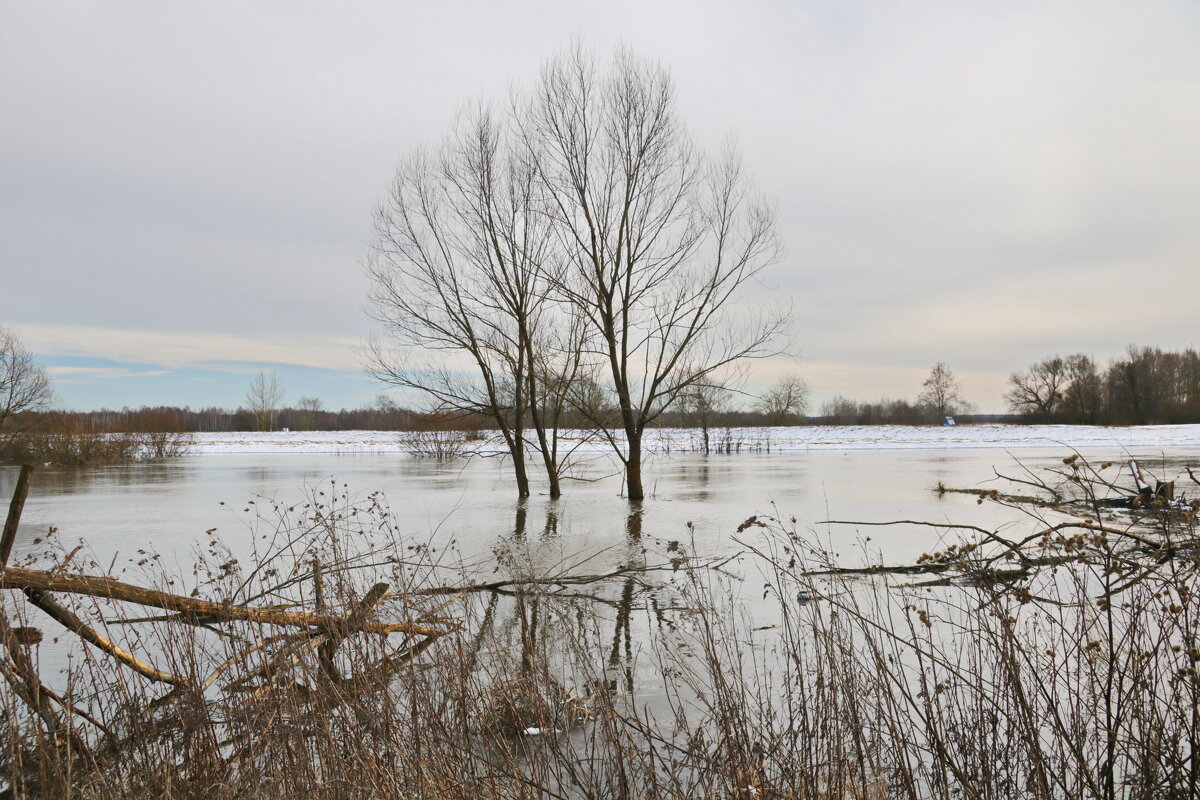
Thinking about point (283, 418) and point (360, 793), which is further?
point (283, 418)

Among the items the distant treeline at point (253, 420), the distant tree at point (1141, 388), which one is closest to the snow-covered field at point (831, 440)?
the distant treeline at point (253, 420)

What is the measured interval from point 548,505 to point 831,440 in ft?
140

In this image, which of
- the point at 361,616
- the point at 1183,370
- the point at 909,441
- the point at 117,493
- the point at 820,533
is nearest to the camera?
the point at 361,616

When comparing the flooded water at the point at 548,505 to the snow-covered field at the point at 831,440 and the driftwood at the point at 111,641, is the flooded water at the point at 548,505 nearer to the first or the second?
the driftwood at the point at 111,641

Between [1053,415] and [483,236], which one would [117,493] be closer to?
[483,236]

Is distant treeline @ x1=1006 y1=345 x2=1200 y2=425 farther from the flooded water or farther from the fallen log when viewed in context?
the fallen log

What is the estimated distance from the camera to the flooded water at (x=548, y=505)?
1156 centimetres

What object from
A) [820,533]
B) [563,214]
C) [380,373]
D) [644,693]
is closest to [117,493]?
[380,373]

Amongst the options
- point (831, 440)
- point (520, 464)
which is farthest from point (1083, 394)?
point (520, 464)

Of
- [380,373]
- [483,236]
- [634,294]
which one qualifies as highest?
[483,236]

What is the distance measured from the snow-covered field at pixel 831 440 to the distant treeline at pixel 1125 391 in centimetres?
1030

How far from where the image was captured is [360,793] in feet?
11.1

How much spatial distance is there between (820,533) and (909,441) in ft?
145

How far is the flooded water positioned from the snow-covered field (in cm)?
1616
